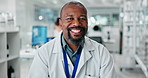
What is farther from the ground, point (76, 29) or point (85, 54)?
point (76, 29)

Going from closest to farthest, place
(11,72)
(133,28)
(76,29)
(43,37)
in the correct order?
(76,29)
(11,72)
(43,37)
(133,28)

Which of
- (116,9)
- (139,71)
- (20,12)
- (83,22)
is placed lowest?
(139,71)

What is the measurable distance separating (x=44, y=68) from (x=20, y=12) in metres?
4.64

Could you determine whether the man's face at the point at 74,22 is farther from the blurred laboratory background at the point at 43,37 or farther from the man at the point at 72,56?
the blurred laboratory background at the point at 43,37

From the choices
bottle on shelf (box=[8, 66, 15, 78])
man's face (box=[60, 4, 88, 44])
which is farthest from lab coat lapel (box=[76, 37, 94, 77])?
bottle on shelf (box=[8, 66, 15, 78])

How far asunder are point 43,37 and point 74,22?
2266 millimetres

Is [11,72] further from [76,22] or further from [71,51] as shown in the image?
[76,22]

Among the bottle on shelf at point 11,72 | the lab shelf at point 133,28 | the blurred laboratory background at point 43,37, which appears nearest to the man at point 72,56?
the blurred laboratory background at point 43,37

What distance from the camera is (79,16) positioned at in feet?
4.32

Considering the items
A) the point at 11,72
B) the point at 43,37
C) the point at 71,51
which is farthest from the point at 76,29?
the point at 43,37

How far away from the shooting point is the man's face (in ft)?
4.29

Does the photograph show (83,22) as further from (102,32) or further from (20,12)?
(102,32)

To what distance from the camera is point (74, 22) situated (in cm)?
131

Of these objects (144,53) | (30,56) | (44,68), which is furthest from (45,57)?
(144,53)
